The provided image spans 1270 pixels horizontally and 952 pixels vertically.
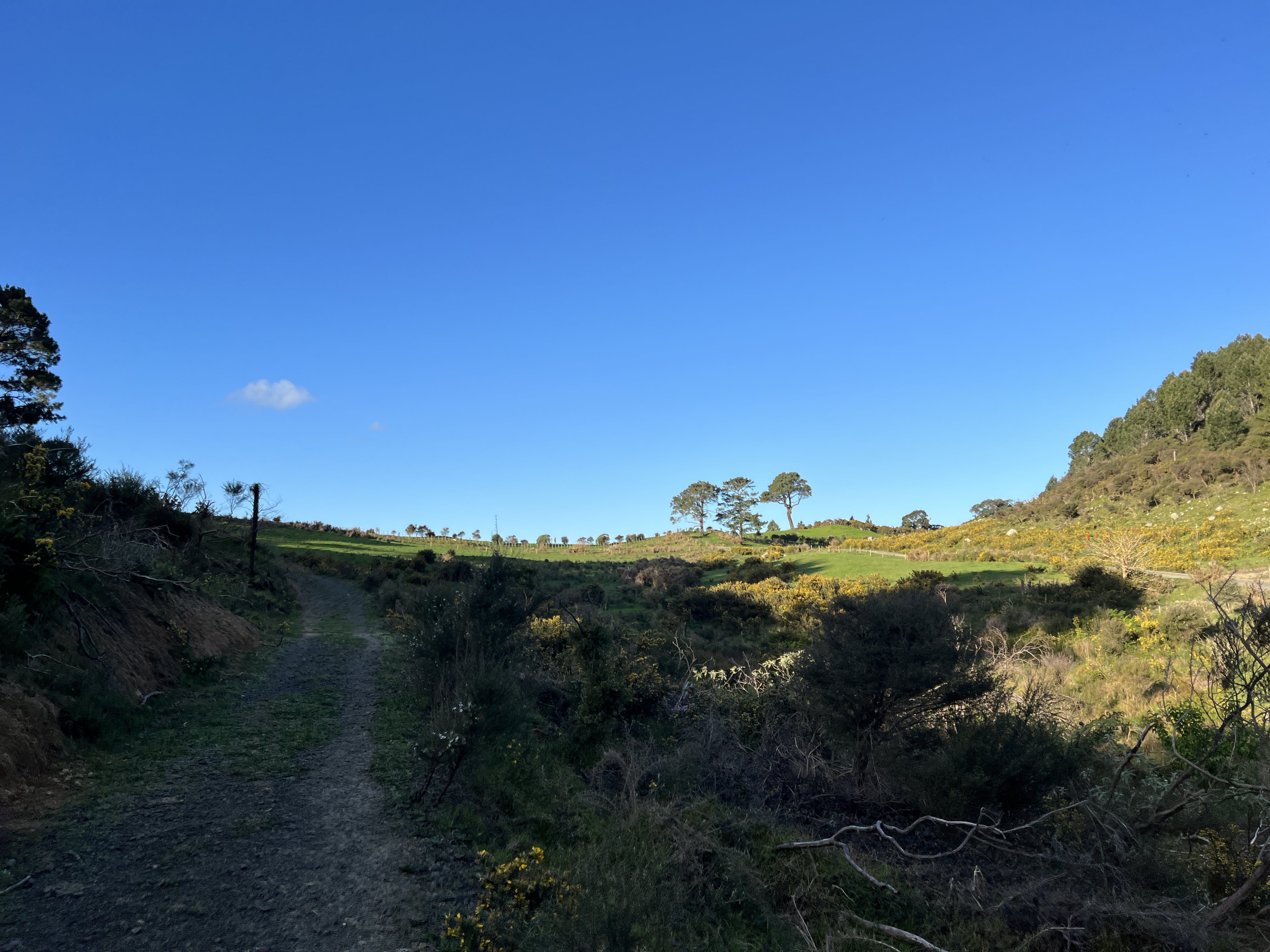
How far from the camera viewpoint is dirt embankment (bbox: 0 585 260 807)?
741 centimetres

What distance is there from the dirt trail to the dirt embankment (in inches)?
57.1

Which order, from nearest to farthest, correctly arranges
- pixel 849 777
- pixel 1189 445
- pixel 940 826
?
1. pixel 940 826
2. pixel 849 777
3. pixel 1189 445

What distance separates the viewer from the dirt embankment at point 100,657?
741 centimetres

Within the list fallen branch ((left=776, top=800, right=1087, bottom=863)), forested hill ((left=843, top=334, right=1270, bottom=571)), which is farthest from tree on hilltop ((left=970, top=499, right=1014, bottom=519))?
fallen branch ((left=776, top=800, right=1087, bottom=863))

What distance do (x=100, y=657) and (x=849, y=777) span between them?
12850 millimetres

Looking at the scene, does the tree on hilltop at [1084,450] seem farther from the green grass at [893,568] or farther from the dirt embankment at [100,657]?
the dirt embankment at [100,657]

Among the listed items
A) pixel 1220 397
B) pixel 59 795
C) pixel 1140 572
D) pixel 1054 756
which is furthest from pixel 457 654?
pixel 1220 397

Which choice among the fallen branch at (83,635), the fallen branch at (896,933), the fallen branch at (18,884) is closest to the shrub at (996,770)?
the fallen branch at (896,933)

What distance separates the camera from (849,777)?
9.43 meters

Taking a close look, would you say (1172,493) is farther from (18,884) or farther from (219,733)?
(18,884)

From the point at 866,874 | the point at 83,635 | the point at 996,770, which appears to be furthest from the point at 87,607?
the point at 996,770

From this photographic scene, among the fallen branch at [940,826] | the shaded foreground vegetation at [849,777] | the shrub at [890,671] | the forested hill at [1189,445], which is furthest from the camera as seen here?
the forested hill at [1189,445]

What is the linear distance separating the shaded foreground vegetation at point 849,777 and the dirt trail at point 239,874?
2.40 ft

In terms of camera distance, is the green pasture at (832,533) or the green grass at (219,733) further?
the green pasture at (832,533)
